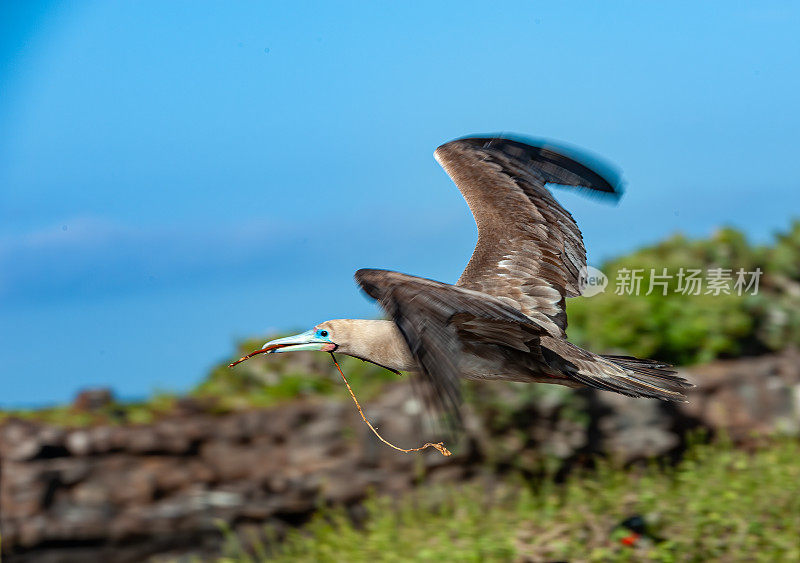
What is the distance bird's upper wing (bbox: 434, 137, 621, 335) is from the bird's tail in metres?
0.31

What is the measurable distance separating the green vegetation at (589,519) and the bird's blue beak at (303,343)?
2363mm

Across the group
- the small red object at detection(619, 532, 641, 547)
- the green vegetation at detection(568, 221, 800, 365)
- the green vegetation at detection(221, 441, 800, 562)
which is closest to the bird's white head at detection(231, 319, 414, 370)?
the green vegetation at detection(221, 441, 800, 562)

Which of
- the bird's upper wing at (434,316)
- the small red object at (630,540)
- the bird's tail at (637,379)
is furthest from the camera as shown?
the small red object at (630,540)

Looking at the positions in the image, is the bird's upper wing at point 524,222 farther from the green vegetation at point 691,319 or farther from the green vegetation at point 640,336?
the green vegetation at point 691,319

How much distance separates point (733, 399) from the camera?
663 cm

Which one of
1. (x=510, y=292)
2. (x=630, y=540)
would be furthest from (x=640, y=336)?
(x=510, y=292)

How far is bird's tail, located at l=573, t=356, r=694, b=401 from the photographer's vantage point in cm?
324

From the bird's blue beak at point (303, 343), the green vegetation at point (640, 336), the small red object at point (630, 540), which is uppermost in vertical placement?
the green vegetation at point (640, 336)

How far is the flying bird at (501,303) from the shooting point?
2.62 m

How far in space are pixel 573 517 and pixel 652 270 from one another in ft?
10.8

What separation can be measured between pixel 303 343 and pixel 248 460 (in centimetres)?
319

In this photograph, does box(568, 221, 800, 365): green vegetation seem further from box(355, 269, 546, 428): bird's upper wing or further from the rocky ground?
box(355, 269, 546, 428): bird's upper wing

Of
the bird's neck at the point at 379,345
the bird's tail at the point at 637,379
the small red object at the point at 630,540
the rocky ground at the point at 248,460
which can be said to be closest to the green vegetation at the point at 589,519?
the small red object at the point at 630,540

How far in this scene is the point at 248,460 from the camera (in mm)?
6008
